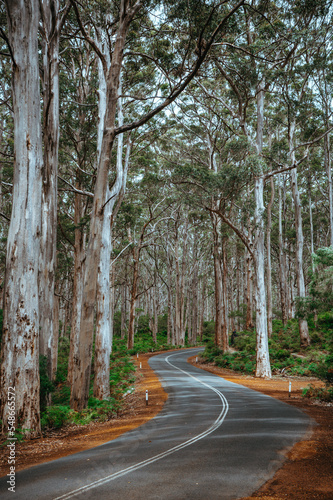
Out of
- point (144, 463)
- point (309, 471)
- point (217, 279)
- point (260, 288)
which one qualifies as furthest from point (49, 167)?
point (217, 279)

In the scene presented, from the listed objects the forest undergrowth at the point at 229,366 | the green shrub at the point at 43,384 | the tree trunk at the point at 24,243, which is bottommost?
the forest undergrowth at the point at 229,366

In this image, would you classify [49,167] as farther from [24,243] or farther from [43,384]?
[43,384]

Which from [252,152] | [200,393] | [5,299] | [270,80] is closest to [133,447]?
[5,299]

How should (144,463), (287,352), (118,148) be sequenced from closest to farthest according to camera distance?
(144,463) → (118,148) → (287,352)

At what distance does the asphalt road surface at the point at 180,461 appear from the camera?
454 cm

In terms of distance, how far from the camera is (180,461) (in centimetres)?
564

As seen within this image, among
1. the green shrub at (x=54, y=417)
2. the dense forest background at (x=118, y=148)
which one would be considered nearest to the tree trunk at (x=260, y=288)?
the dense forest background at (x=118, y=148)

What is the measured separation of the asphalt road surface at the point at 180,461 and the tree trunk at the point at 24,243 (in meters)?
1.90

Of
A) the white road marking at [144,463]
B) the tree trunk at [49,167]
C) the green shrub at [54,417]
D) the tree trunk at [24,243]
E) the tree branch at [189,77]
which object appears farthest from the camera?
the tree trunk at [49,167]

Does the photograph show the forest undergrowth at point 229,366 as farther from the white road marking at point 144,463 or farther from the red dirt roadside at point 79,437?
the white road marking at point 144,463

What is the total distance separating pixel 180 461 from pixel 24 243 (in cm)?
502

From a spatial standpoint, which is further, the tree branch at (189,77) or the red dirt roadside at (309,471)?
the tree branch at (189,77)

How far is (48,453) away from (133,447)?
1517 mm

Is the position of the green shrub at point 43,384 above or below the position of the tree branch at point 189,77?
below
